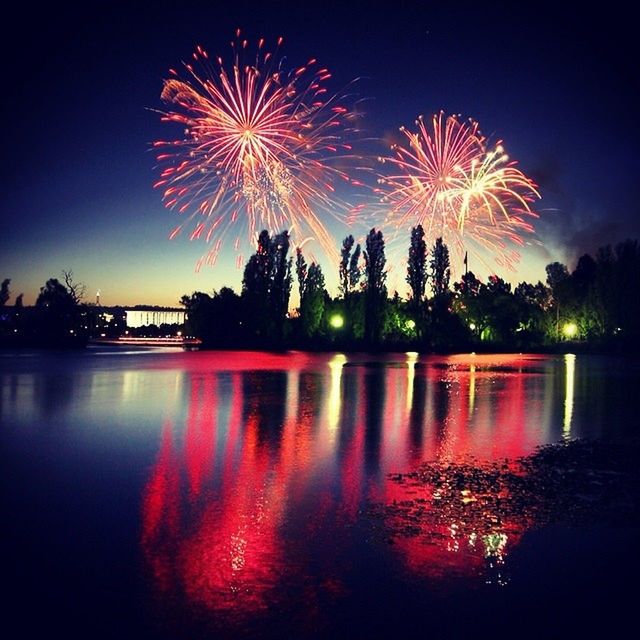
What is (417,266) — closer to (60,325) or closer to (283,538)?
(60,325)

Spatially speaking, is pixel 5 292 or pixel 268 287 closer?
pixel 268 287

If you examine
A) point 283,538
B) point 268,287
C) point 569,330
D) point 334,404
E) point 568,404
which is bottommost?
point 283,538

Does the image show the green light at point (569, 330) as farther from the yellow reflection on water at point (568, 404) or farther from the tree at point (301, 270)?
the yellow reflection on water at point (568, 404)

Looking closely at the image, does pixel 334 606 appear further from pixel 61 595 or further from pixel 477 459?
pixel 477 459

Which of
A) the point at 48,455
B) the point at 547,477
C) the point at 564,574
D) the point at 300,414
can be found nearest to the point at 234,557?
the point at 564,574

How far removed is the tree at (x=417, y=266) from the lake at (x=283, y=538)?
65854mm

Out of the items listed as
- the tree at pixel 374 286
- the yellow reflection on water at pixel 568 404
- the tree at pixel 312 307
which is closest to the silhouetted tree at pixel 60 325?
the tree at pixel 312 307

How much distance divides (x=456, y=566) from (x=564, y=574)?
95 centimetres

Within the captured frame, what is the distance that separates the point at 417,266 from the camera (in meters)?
80.6

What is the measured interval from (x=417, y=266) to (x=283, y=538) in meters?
75.4

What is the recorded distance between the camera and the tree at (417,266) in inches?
3167

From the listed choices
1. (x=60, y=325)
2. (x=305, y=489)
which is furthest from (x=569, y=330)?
(x=305, y=489)

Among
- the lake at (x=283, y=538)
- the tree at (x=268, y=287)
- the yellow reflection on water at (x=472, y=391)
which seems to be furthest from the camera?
the tree at (x=268, y=287)

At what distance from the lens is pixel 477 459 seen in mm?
10812
